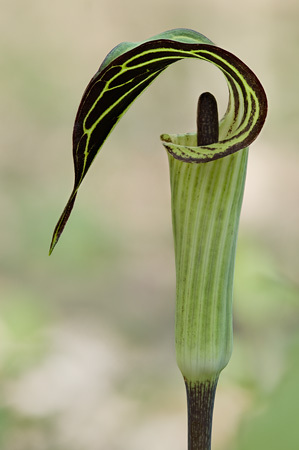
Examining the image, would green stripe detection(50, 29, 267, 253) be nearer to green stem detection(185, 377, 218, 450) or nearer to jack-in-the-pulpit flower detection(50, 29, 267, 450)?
jack-in-the-pulpit flower detection(50, 29, 267, 450)

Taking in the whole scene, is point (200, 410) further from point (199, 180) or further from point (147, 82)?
point (147, 82)

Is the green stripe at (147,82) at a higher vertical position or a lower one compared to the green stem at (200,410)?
higher

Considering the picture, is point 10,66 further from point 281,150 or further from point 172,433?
point 172,433

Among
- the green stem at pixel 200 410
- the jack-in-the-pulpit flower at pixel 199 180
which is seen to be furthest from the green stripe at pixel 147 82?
the green stem at pixel 200 410

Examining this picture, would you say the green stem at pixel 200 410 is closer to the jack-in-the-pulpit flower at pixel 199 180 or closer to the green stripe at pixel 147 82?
the jack-in-the-pulpit flower at pixel 199 180

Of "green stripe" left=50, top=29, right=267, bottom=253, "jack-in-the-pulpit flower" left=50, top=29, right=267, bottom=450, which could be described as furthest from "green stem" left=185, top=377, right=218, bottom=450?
"green stripe" left=50, top=29, right=267, bottom=253

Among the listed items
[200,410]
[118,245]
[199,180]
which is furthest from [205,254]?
[118,245]

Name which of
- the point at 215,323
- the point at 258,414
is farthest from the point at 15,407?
the point at 215,323
